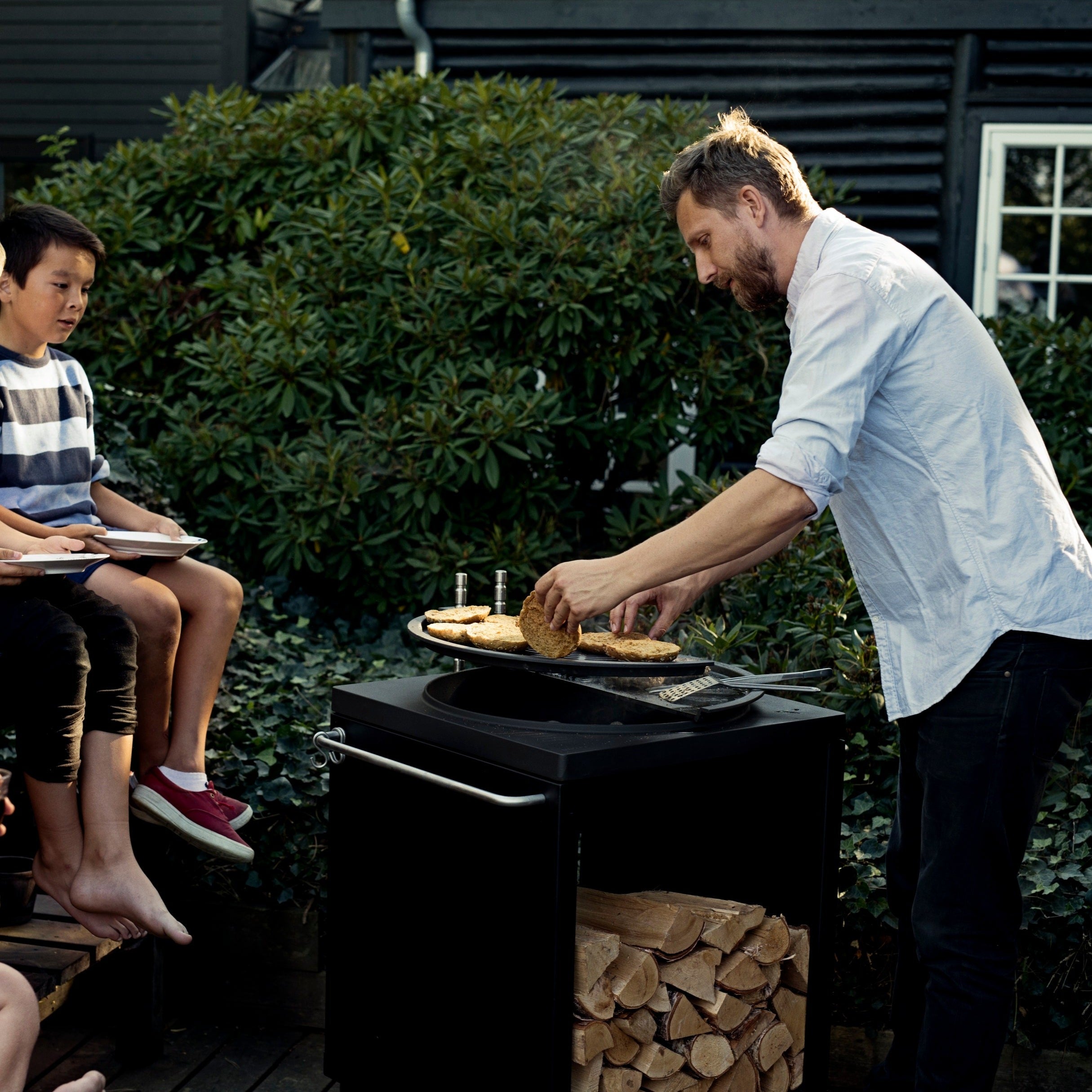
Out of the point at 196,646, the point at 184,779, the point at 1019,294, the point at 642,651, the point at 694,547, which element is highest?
the point at 1019,294

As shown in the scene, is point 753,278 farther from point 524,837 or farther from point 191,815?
point 191,815

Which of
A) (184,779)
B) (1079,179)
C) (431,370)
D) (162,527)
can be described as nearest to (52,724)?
(184,779)

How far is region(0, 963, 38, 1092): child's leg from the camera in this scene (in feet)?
6.33

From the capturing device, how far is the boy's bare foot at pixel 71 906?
249 cm

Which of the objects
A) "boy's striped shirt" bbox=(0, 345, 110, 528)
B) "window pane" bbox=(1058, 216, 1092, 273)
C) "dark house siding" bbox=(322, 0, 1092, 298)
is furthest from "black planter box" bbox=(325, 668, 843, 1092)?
"window pane" bbox=(1058, 216, 1092, 273)

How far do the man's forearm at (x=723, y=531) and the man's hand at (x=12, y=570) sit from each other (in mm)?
1258

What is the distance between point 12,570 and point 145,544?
0.34 metres

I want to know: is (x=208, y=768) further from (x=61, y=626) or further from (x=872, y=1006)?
(x=872, y=1006)

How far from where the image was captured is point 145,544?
2752 millimetres

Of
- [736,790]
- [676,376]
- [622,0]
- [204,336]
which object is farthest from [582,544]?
[622,0]

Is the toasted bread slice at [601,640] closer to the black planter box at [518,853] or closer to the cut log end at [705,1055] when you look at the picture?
the black planter box at [518,853]

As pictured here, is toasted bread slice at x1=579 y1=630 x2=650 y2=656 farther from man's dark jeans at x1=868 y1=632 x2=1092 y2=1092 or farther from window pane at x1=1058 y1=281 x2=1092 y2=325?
window pane at x1=1058 y1=281 x2=1092 y2=325

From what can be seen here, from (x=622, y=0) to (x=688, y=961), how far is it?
575cm

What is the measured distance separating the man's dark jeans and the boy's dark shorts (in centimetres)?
176
